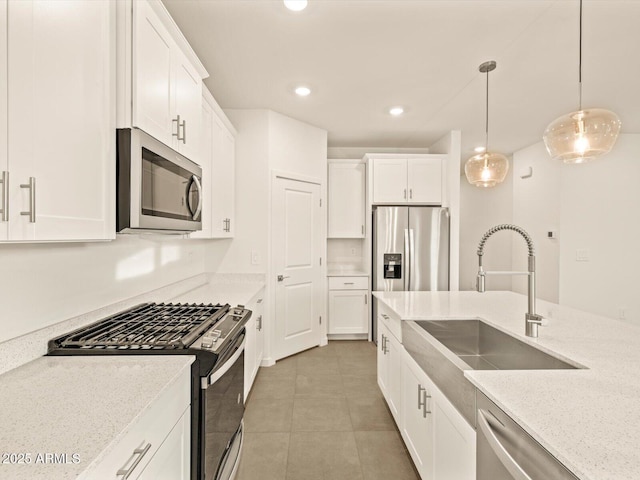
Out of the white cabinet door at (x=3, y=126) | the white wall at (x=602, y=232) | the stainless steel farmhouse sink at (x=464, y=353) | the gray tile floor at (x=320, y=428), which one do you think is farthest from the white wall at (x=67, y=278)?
the white wall at (x=602, y=232)

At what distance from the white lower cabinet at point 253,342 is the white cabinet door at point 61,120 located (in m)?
1.51

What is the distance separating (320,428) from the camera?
91.4 inches

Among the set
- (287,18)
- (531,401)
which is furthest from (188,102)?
(531,401)

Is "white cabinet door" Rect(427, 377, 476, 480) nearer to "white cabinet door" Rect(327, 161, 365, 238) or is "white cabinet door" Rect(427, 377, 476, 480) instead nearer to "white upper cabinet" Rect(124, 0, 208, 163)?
"white upper cabinet" Rect(124, 0, 208, 163)

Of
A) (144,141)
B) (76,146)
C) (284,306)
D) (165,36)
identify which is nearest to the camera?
(76,146)

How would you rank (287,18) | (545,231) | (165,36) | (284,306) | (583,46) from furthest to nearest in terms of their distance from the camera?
(545,231) → (284,306) → (583,46) → (287,18) → (165,36)

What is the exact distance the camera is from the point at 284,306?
360 cm

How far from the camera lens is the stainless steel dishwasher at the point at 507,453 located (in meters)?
0.75

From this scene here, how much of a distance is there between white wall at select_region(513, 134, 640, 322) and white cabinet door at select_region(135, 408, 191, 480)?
491 cm

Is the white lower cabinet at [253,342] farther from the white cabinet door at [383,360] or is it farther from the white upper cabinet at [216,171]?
the white cabinet door at [383,360]

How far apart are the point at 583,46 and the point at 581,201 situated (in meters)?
2.71

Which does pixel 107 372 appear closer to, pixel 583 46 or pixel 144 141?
pixel 144 141

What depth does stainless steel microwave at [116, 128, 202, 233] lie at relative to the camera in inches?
48.4

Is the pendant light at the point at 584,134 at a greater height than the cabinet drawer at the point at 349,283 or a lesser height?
greater
